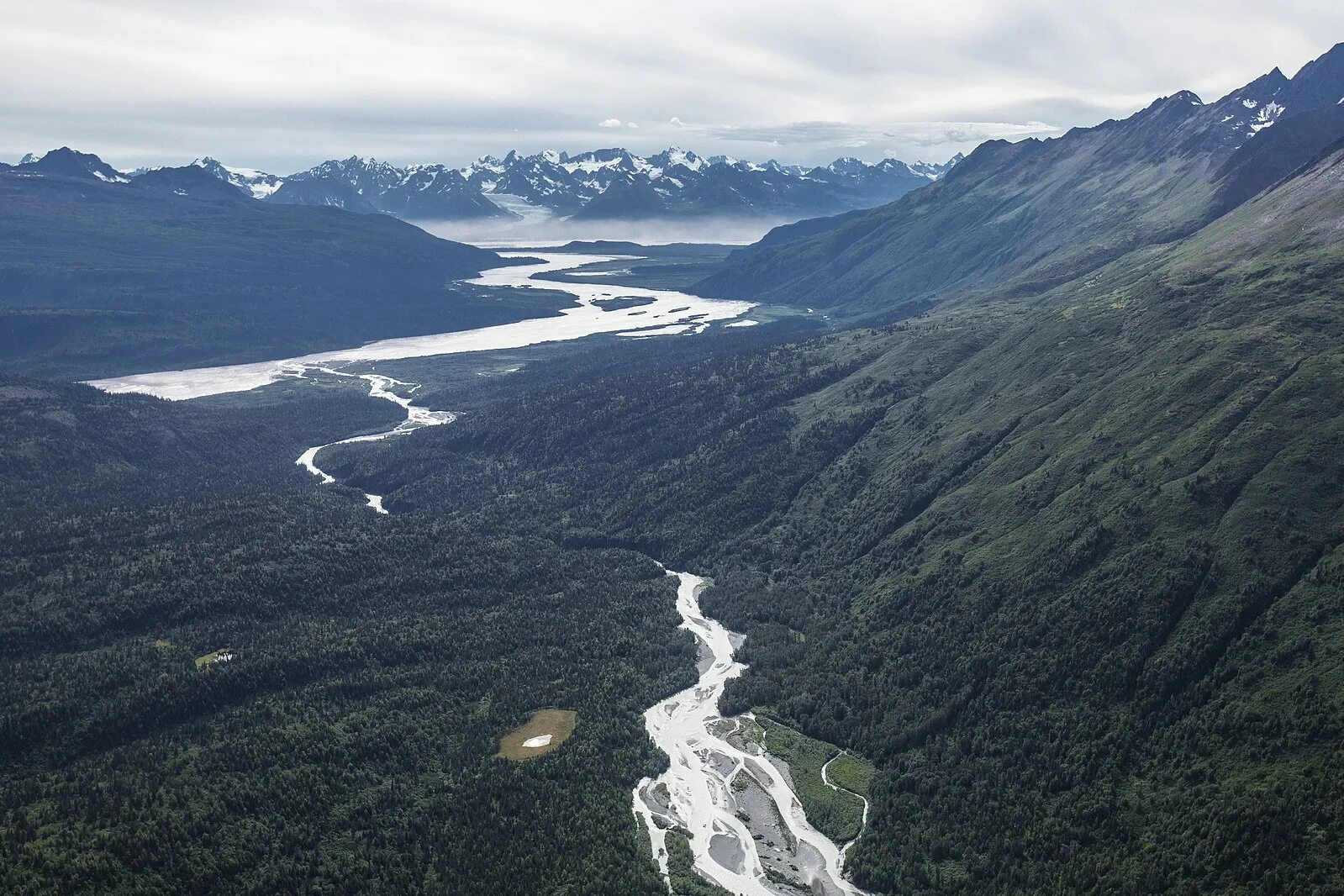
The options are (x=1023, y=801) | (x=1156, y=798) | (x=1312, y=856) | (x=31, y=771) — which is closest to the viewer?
(x=1312, y=856)

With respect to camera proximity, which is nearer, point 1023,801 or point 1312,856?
point 1312,856

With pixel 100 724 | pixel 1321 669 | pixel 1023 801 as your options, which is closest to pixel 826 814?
pixel 1023 801

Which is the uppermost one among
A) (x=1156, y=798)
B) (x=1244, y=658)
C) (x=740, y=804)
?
(x=1244, y=658)

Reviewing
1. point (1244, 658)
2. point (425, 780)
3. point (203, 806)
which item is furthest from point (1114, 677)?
point (203, 806)

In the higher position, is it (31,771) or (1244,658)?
(1244,658)

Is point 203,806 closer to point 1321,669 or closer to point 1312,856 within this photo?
point 1312,856

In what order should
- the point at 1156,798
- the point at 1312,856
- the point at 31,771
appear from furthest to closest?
the point at 31,771 → the point at 1156,798 → the point at 1312,856

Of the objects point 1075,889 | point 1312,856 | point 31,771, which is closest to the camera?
point 1312,856

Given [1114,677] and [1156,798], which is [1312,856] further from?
[1114,677]

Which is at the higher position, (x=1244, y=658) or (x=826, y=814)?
(x=1244, y=658)
